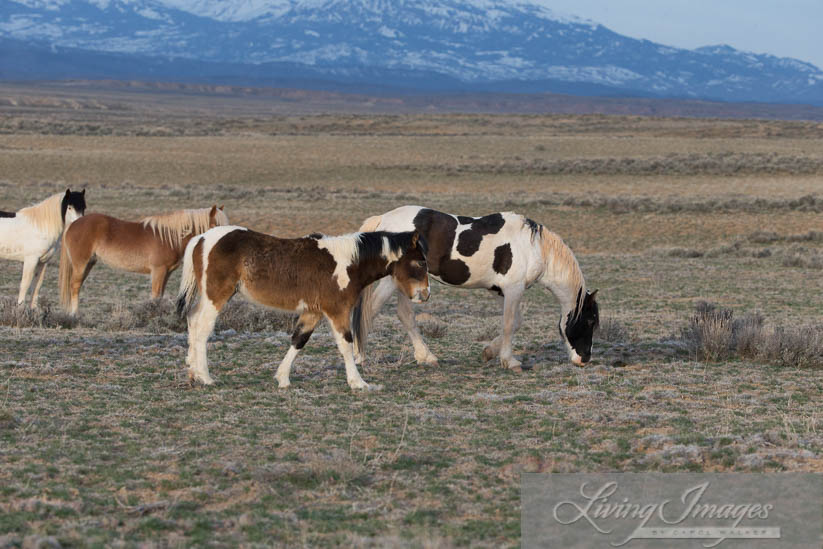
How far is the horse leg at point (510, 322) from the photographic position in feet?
31.7

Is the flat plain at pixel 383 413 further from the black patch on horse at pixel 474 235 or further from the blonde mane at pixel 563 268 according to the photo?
the black patch on horse at pixel 474 235

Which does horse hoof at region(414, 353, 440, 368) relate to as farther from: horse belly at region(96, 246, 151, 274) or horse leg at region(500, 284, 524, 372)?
A: horse belly at region(96, 246, 151, 274)

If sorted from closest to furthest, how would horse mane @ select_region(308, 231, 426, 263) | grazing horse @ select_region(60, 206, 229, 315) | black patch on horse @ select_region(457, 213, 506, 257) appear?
horse mane @ select_region(308, 231, 426, 263) → black patch on horse @ select_region(457, 213, 506, 257) → grazing horse @ select_region(60, 206, 229, 315)

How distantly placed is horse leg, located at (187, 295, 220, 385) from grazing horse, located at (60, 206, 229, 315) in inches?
167

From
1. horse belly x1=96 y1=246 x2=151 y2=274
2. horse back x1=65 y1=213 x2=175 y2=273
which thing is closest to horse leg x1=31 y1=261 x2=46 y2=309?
horse back x1=65 y1=213 x2=175 y2=273

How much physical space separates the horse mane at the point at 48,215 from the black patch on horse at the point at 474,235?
6174mm

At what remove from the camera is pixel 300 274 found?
838cm

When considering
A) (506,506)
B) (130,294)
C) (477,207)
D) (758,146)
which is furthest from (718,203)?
(758,146)

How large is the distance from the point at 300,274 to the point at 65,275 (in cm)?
586

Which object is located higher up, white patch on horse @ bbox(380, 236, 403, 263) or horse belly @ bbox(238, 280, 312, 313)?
white patch on horse @ bbox(380, 236, 403, 263)

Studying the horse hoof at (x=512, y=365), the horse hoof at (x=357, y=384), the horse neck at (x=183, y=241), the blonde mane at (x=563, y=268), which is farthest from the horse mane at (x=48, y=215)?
the blonde mane at (x=563, y=268)

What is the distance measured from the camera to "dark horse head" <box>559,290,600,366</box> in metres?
9.77

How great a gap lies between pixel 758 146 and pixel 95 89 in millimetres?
153586

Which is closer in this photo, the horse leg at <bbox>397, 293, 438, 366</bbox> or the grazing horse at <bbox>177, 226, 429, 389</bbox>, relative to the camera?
the grazing horse at <bbox>177, 226, 429, 389</bbox>
